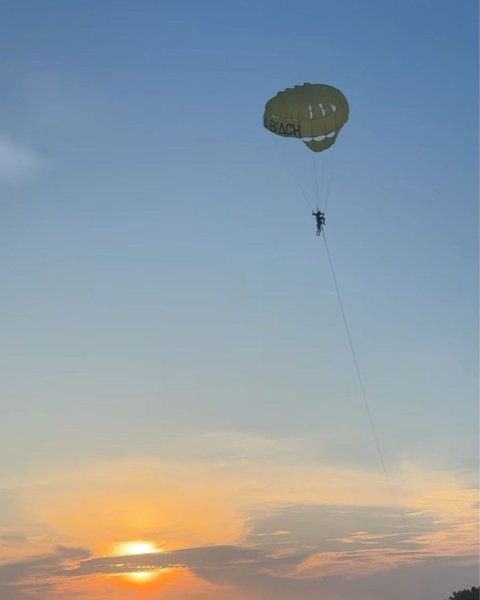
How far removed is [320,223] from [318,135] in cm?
Result: 892

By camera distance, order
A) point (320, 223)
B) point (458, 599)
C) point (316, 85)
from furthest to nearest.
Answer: point (458, 599), point (316, 85), point (320, 223)

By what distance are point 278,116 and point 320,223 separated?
11.1 m

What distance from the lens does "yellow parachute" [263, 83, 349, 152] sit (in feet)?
245

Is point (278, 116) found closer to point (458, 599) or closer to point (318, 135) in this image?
point (318, 135)

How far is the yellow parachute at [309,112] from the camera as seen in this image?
74.7m

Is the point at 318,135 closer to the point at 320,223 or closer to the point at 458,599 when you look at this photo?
the point at 320,223

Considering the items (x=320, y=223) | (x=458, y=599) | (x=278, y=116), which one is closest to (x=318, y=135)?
(x=278, y=116)

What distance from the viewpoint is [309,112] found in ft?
245

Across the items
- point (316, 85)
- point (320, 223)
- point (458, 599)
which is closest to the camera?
point (320, 223)

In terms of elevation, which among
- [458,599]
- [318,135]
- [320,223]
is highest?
[318,135]

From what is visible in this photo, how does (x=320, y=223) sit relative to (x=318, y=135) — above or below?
below

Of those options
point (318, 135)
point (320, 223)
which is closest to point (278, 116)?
point (318, 135)

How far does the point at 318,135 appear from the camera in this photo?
75625mm

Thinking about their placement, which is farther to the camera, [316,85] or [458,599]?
[458,599]
